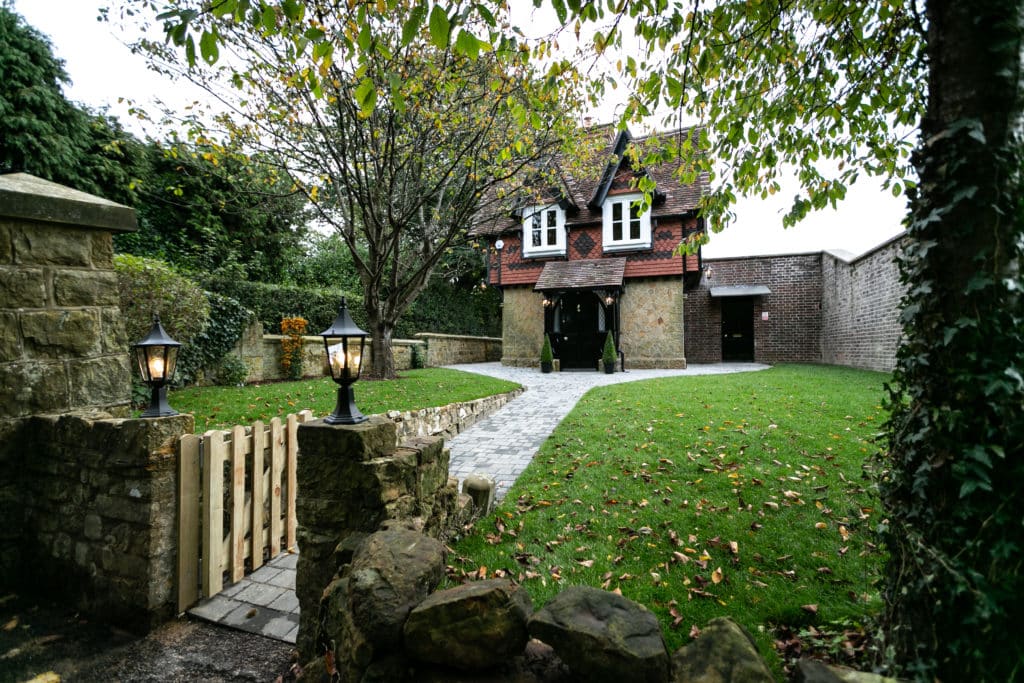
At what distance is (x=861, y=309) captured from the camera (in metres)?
12.9

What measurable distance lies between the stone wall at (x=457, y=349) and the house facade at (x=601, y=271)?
2.63m

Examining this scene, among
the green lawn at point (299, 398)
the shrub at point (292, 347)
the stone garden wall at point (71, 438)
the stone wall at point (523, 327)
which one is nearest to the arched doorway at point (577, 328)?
the stone wall at point (523, 327)

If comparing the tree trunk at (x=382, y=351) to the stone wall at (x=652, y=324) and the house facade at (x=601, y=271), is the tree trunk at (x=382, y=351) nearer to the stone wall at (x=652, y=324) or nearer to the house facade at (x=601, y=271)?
the house facade at (x=601, y=271)

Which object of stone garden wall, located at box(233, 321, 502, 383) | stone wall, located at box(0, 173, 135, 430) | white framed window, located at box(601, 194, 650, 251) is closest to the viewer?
stone wall, located at box(0, 173, 135, 430)

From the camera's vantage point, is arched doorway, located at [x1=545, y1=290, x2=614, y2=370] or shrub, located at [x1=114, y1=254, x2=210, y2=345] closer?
shrub, located at [x1=114, y1=254, x2=210, y2=345]

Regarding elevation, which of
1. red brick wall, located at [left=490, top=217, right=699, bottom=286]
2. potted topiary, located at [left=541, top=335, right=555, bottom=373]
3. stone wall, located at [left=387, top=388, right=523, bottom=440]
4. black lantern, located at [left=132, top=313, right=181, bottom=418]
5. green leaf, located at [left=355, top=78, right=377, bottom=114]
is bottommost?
stone wall, located at [left=387, top=388, right=523, bottom=440]

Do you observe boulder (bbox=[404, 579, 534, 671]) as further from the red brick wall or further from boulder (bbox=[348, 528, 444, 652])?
the red brick wall

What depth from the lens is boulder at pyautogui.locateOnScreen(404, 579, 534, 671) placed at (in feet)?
5.08

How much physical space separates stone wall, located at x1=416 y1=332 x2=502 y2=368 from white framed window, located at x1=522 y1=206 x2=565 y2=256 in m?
5.37

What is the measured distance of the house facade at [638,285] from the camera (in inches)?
634

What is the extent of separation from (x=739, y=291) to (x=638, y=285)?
484 cm

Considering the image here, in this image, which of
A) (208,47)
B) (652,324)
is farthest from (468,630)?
(652,324)

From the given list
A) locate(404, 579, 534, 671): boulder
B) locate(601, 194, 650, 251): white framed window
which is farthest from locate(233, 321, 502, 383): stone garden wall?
locate(601, 194, 650, 251): white framed window

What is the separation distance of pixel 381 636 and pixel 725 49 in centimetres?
537
